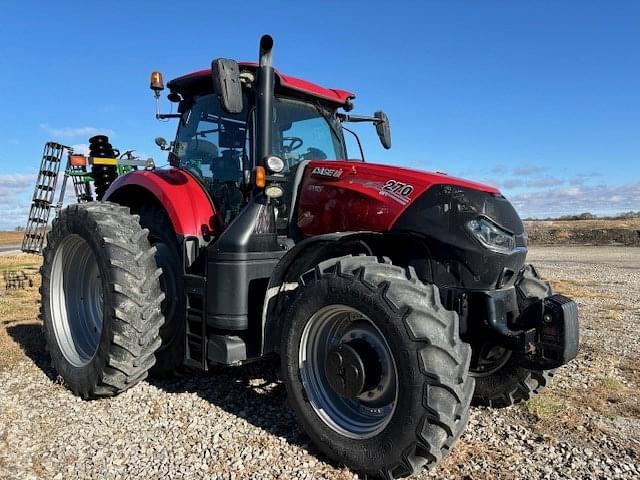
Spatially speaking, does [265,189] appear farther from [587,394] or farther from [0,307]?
[0,307]

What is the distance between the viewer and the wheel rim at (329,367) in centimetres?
311

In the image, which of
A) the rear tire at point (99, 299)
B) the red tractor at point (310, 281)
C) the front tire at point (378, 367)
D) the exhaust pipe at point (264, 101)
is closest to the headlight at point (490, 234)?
the red tractor at point (310, 281)

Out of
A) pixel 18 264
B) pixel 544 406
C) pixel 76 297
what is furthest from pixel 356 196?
pixel 18 264

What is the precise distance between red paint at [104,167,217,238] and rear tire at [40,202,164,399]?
289 mm

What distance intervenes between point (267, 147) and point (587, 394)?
329 cm

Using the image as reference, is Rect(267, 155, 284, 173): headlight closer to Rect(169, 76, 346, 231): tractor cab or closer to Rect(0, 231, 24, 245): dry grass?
Rect(169, 76, 346, 231): tractor cab

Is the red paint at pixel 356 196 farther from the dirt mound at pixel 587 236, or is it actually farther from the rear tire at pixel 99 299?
the dirt mound at pixel 587 236

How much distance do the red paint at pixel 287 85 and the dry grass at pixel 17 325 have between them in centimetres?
319

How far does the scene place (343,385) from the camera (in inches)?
124

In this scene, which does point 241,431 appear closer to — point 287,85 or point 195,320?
point 195,320

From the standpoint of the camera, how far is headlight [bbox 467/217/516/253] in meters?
3.27

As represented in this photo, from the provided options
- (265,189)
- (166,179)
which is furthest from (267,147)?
(166,179)

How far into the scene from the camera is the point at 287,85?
4352 millimetres

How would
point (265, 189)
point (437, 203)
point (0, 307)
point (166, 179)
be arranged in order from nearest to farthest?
point (437, 203)
point (265, 189)
point (166, 179)
point (0, 307)
